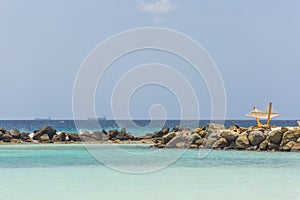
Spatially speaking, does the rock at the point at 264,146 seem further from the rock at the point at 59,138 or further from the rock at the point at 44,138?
the rock at the point at 44,138

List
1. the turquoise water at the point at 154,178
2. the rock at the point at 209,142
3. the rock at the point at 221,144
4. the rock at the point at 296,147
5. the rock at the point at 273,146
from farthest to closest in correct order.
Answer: the rock at the point at 209,142, the rock at the point at 221,144, the rock at the point at 273,146, the rock at the point at 296,147, the turquoise water at the point at 154,178

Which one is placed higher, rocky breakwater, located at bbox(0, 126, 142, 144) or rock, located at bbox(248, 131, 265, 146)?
rock, located at bbox(248, 131, 265, 146)

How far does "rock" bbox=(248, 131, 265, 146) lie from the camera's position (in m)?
22.5

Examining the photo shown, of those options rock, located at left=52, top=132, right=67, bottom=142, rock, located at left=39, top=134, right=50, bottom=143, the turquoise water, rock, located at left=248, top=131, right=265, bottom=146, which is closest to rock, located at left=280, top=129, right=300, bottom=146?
rock, located at left=248, top=131, right=265, bottom=146

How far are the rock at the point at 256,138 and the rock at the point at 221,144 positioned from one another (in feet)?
3.74

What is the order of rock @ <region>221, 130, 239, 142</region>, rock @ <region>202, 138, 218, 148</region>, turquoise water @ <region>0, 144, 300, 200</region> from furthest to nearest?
rock @ <region>202, 138, 218, 148</region>
rock @ <region>221, 130, 239, 142</region>
turquoise water @ <region>0, 144, 300, 200</region>

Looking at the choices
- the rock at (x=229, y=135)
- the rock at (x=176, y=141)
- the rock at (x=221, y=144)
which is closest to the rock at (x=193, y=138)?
the rock at (x=176, y=141)

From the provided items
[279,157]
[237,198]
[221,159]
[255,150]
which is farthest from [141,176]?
[255,150]

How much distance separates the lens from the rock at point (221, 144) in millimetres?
22859

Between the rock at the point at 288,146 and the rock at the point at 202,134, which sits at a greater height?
the rock at the point at 202,134

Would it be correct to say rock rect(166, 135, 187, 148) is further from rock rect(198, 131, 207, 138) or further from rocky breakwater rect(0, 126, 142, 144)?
rocky breakwater rect(0, 126, 142, 144)

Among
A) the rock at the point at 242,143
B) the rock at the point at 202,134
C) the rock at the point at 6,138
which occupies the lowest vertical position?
the rock at the point at 6,138

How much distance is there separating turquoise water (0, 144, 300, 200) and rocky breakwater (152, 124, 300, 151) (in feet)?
7.79

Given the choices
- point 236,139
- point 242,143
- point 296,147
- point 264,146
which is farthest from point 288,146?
point 236,139
